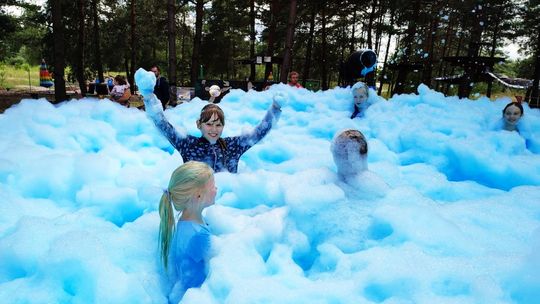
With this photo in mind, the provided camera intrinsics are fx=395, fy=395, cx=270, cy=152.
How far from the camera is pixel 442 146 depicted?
572 centimetres

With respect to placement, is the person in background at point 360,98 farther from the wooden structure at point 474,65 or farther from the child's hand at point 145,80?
the wooden structure at point 474,65

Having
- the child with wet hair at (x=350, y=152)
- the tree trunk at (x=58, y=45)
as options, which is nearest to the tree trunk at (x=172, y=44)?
the tree trunk at (x=58, y=45)

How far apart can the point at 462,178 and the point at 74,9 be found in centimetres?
1840

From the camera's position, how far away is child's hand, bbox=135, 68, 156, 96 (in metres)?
3.10

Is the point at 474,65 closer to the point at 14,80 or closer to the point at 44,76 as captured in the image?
the point at 44,76

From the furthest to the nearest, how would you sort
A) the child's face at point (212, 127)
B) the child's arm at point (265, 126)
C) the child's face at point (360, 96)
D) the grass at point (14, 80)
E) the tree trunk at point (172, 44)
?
1. the grass at point (14, 80)
2. the tree trunk at point (172, 44)
3. the child's face at point (360, 96)
4. the child's arm at point (265, 126)
5. the child's face at point (212, 127)

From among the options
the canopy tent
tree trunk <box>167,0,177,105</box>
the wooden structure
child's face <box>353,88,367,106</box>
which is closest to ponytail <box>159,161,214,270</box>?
child's face <box>353,88,367,106</box>

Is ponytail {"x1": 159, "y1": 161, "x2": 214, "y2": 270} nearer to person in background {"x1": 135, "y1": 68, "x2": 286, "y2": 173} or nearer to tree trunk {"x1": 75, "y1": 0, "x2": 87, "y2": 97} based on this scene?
person in background {"x1": 135, "y1": 68, "x2": 286, "y2": 173}

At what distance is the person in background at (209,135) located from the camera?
3299 mm

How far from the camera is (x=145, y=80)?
3.14m

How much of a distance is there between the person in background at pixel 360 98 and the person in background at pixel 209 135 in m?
4.14

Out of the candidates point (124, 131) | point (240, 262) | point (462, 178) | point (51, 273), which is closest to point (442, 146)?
point (462, 178)

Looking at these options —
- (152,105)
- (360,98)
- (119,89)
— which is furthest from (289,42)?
(152,105)

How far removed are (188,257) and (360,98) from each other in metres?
5.97
